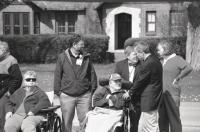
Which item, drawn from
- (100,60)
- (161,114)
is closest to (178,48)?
(100,60)

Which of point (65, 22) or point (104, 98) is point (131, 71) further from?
point (65, 22)

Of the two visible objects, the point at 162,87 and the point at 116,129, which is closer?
the point at 116,129

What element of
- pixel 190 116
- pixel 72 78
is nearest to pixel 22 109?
pixel 72 78

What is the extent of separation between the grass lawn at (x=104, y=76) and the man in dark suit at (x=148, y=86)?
4.60 m

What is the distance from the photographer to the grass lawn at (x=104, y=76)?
1530cm

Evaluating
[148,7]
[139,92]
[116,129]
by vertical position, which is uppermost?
[148,7]

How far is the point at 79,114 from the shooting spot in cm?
894

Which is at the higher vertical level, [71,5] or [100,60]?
[71,5]

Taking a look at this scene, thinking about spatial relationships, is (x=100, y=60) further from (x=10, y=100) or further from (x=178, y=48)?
(x=10, y=100)

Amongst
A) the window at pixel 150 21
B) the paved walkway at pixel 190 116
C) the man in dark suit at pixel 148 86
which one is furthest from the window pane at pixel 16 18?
the man in dark suit at pixel 148 86

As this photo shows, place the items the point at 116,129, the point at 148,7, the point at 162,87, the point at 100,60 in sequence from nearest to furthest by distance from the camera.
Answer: the point at 116,129 < the point at 162,87 < the point at 100,60 < the point at 148,7

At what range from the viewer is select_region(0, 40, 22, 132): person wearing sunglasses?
8.84m

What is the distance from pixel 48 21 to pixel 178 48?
966cm

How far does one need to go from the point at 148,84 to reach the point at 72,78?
4.16 ft
